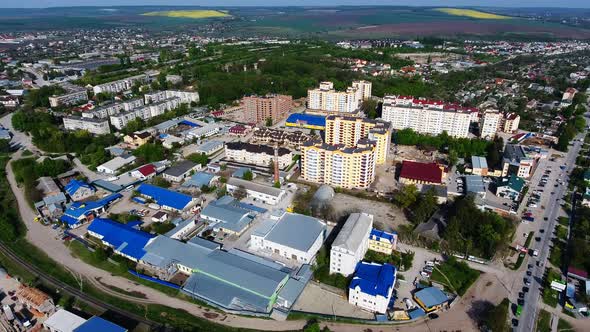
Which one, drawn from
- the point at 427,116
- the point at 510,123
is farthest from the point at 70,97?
the point at 510,123

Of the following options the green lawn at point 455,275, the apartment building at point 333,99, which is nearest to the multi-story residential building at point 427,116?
the apartment building at point 333,99

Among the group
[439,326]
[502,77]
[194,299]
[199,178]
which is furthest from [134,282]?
[502,77]

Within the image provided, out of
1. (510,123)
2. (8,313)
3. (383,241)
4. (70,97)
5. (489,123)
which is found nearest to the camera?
(8,313)

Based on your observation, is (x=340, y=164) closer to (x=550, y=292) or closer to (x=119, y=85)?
(x=550, y=292)

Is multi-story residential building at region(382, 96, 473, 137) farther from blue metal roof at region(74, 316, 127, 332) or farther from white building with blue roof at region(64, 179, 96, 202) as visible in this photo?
blue metal roof at region(74, 316, 127, 332)

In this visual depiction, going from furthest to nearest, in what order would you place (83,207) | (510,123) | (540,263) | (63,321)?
(510,123) < (83,207) < (540,263) < (63,321)

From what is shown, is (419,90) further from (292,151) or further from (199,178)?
(199,178)
